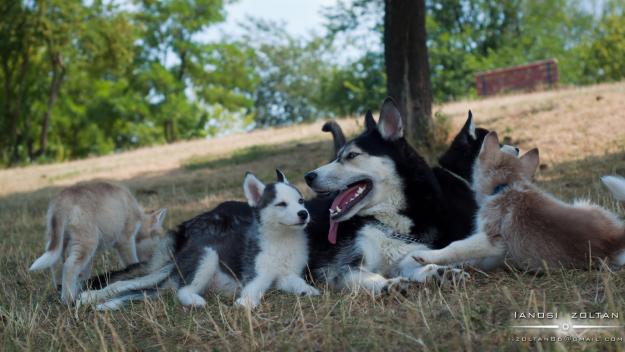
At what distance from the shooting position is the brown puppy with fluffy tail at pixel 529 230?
433 cm

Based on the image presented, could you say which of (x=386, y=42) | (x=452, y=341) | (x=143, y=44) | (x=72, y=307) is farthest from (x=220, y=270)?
(x=143, y=44)

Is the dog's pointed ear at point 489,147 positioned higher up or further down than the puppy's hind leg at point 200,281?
higher up

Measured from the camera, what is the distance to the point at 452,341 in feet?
10.4

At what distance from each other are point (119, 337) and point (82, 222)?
2141 millimetres

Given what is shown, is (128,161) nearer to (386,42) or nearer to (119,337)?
(386,42)

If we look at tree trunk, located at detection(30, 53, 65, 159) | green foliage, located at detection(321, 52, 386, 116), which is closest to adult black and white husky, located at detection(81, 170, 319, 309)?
tree trunk, located at detection(30, 53, 65, 159)

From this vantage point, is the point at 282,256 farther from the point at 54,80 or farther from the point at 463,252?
the point at 54,80

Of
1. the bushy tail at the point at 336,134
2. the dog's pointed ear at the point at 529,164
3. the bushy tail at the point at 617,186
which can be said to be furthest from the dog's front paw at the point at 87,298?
the bushy tail at the point at 617,186

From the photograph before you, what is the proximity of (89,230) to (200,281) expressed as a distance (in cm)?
148

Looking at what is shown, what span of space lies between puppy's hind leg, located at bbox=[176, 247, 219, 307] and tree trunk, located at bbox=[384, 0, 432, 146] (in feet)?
24.6

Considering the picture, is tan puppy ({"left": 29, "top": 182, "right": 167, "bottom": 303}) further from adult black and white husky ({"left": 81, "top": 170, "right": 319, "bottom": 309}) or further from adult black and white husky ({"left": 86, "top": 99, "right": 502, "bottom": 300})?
adult black and white husky ({"left": 86, "top": 99, "right": 502, "bottom": 300})

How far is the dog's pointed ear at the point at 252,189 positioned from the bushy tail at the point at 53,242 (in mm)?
1797

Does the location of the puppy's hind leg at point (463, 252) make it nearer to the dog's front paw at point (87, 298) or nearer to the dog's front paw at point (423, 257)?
the dog's front paw at point (423, 257)

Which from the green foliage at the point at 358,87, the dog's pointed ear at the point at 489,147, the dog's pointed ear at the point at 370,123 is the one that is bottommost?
the green foliage at the point at 358,87
